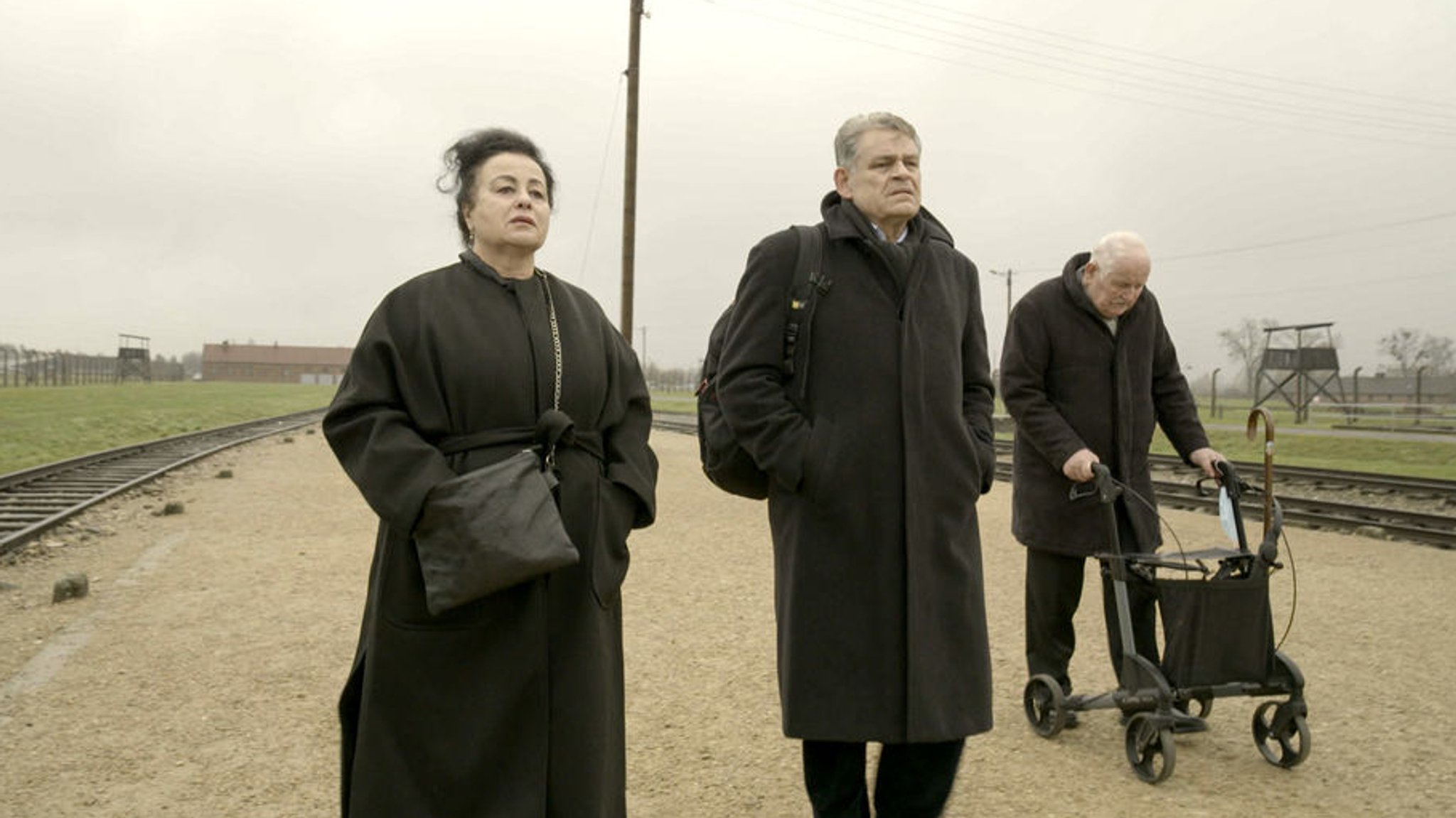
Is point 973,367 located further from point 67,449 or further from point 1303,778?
point 67,449

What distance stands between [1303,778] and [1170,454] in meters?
18.0

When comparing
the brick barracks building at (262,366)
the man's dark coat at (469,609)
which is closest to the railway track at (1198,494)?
the man's dark coat at (469,609)

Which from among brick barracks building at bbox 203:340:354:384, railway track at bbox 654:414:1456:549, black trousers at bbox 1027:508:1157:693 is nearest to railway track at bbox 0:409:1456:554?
railway track at bbox 654:414:1456:549

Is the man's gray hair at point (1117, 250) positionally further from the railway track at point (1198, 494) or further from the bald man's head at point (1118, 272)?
the railway track at point (1198, 494)

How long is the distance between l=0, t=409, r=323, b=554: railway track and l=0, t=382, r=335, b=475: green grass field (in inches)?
44.8

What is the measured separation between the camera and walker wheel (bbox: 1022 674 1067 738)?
4.50 metres

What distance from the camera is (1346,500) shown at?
13773 millimetres

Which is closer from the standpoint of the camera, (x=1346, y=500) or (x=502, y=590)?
(x=502, y=590)

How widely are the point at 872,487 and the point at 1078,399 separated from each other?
6.14ft

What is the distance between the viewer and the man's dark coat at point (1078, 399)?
14.5 ft

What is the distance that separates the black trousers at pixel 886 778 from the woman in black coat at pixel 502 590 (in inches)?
22.7

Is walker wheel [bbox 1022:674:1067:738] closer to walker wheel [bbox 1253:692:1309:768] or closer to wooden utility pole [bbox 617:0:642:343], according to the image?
walker wheel [bbox 1253:692:1309:768]

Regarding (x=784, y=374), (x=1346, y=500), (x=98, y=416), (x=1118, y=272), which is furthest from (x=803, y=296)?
(x=98, y=416)

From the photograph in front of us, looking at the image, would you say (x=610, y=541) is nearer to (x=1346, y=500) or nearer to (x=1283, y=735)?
(x=1283, y=735)
